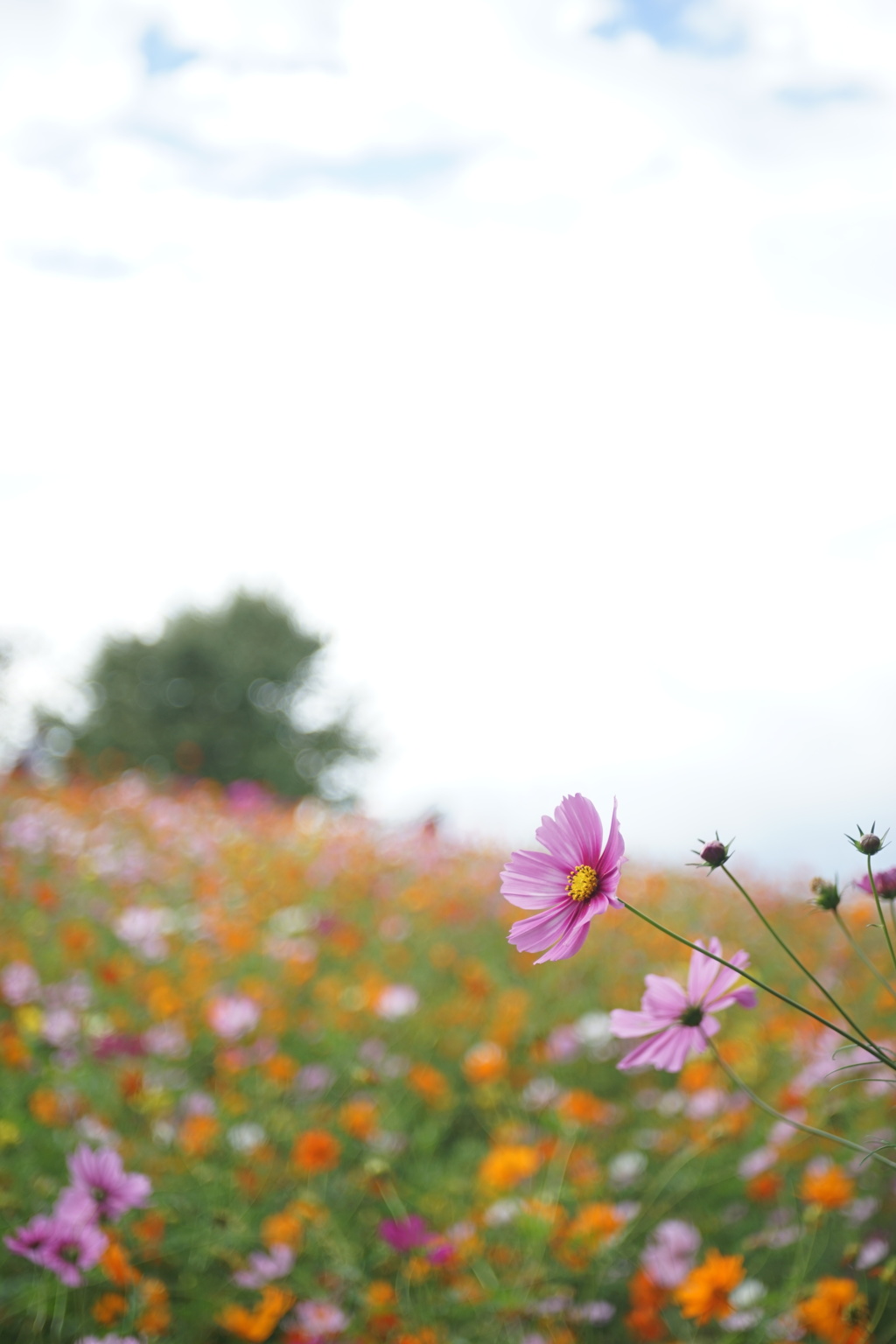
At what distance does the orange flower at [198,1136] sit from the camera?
1895 mm

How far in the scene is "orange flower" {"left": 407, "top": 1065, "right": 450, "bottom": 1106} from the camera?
7.30ft

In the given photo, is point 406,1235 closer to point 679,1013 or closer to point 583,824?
point 679,1013

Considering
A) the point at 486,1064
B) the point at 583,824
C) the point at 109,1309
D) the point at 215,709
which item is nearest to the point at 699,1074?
the point at 486,1064

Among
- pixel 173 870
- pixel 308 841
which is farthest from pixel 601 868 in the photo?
pixel 308 841

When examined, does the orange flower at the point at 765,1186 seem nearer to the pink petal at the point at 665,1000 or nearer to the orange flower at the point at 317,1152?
the orange flower at the point at 317,1152

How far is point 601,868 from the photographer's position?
2.68 ft

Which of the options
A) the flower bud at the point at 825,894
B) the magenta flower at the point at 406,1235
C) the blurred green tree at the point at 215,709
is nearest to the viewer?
the flower bud at the point at 825,894

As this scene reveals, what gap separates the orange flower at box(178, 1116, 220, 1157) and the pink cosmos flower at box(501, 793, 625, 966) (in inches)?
52.1

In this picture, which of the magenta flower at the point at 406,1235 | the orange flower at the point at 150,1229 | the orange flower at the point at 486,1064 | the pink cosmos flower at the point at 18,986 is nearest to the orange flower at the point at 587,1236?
the magenta flower at the point at 406,1235

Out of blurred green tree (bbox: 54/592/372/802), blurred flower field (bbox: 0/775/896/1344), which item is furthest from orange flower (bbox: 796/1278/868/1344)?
blurred green tree (bbox: 54/592/372/802)

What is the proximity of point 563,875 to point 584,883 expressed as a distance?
0.04 metres

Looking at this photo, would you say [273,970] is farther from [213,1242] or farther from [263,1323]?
[263,1323]

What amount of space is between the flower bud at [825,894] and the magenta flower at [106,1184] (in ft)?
3.25

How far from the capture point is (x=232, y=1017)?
2.30m
